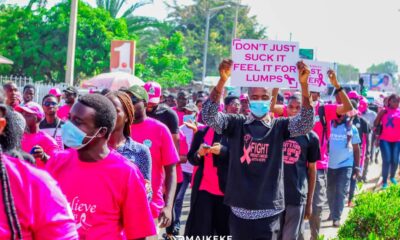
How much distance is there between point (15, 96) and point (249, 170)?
14.3 ft

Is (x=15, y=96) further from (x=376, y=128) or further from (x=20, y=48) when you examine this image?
(x=20, y=48)

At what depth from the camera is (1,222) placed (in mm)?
2707

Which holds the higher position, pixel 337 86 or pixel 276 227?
pixel 337 86

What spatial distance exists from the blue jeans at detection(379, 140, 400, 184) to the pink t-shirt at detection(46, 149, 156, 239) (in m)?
11.3

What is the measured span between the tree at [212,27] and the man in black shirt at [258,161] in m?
57.3

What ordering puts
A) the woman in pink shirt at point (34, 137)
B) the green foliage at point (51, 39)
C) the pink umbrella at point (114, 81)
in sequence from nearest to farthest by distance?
the woman in pink shirt at point (34, 137) → the pink umbrella at point (114, 81) → the green foliage at point (51, 39)

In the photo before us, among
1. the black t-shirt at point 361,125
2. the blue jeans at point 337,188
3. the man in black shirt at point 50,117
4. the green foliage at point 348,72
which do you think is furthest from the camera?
the green foliage at point 348,72

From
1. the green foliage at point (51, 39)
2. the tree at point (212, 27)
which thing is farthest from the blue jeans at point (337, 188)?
the tree at point (212, 27)

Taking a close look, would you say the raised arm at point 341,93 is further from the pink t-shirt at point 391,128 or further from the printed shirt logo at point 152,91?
the pink t-shirt at point 391,128

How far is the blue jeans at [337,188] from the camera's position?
10586mm

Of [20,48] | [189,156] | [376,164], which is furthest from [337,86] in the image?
[20,48]

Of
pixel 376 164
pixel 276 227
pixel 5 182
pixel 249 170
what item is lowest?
pixel 376 164

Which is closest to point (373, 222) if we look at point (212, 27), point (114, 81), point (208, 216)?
point (208, 216)

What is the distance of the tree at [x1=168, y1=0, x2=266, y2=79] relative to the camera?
6400cm
